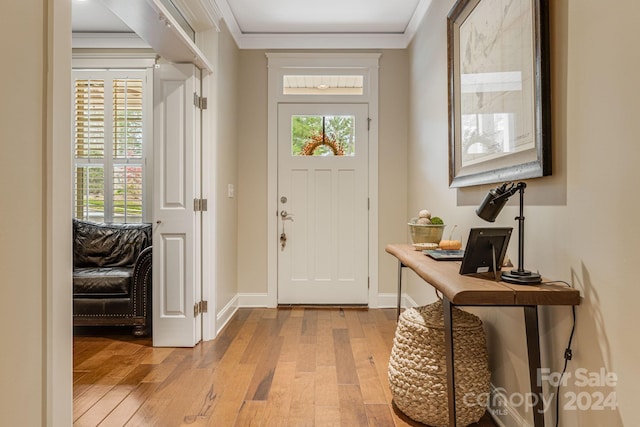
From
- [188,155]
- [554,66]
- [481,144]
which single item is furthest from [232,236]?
[554,66]

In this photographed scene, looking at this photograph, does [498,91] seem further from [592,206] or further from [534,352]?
[534,352]

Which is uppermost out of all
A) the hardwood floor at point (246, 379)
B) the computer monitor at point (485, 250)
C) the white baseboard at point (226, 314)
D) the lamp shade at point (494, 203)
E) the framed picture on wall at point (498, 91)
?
the framed picture on wall at point (498, 91)

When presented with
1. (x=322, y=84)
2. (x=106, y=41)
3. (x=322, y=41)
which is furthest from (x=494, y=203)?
(x=106, y=41)

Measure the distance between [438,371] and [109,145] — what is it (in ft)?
13.0

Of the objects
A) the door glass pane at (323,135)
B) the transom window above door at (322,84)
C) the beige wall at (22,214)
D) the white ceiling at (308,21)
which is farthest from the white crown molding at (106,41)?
the beige wall at (22,214)

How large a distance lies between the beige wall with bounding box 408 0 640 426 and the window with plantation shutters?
3779 mm

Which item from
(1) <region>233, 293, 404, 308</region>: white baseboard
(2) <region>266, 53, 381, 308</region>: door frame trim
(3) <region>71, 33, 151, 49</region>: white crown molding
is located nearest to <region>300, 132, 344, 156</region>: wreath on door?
(2) <region>266, 53, 381, 308</region>: door frame trim

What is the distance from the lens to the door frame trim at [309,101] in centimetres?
419

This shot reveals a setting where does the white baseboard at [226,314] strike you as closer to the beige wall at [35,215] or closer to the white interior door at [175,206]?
the white interior door at [175,206]

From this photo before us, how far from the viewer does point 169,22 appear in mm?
2422

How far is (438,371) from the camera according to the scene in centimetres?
185

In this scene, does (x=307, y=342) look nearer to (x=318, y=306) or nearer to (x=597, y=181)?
(x=318, y=306)

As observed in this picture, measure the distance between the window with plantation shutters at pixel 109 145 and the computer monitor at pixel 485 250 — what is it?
12.0 feet

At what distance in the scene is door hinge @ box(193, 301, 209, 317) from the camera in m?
3.10
